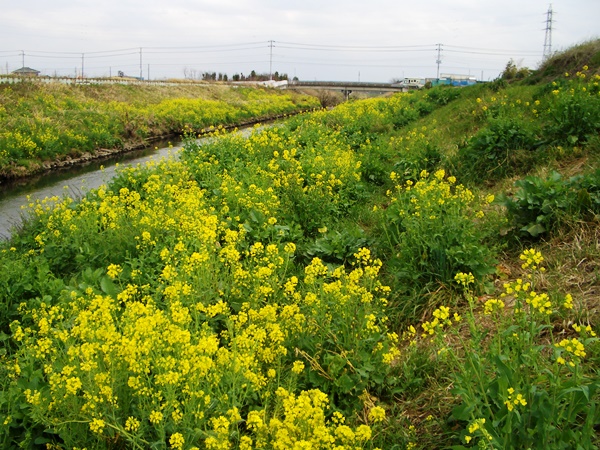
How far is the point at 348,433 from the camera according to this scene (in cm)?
263

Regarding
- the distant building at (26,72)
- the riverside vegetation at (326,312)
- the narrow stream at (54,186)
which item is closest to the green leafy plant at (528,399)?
the riverside vegetation at (326,312)

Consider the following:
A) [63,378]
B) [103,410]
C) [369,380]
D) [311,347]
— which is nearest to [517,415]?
[369,380]

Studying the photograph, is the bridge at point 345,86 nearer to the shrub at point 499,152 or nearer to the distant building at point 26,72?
the distant building at point 26,72

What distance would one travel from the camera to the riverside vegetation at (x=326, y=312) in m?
2.87

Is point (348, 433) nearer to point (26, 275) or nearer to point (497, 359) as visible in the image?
point (497, 359)

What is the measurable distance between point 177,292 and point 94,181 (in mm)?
11398

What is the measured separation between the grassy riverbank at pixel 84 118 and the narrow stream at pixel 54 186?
2.95 feet

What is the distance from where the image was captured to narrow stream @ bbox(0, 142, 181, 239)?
1084cm

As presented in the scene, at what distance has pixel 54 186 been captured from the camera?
14031mm

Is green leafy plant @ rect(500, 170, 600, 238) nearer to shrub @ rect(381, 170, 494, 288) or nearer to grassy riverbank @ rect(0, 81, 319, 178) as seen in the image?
shrub @ rect(381, 170, 494, 288)

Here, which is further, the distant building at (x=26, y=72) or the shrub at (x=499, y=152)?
the distant building at (x=26, y=72)

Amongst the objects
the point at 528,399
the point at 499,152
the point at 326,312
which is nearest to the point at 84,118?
the point at 499,152

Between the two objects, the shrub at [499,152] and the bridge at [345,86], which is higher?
the bridge at [345,86]

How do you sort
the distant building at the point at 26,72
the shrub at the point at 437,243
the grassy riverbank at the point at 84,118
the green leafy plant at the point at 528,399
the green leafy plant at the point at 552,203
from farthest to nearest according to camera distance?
the distant building at the point at 26,72, the grassy riverbank at the point at 84,118, the green leafy plant at the point at 552,203, the shrub at the point at 437,243, the green leafy plant at the point at 528,399
